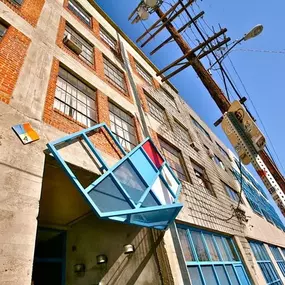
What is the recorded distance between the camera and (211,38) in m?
10.1

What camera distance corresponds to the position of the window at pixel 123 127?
304 inches

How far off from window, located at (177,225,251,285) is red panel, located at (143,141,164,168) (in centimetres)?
236

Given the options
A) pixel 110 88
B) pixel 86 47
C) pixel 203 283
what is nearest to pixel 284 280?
pixel 203 283

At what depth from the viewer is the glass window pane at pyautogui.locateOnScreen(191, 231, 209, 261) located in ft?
23.5

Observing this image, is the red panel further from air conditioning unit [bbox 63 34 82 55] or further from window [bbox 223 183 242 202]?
window [bbox 223 183 242 202]

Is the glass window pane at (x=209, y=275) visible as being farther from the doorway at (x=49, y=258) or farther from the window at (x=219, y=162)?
the window at (x=219, y=162)

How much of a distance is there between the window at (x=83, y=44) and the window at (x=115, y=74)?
868 millimetres

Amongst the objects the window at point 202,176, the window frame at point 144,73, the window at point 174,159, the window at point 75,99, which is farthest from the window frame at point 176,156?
the window frame at point 144,73

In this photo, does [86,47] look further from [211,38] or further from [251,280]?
[251,280]

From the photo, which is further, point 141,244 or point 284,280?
point 284,280

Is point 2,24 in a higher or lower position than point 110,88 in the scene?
lower

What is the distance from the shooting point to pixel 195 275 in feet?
20.6

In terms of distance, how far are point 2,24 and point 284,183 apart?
927cm

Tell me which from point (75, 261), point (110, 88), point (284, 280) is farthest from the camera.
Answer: point (284, 280)
